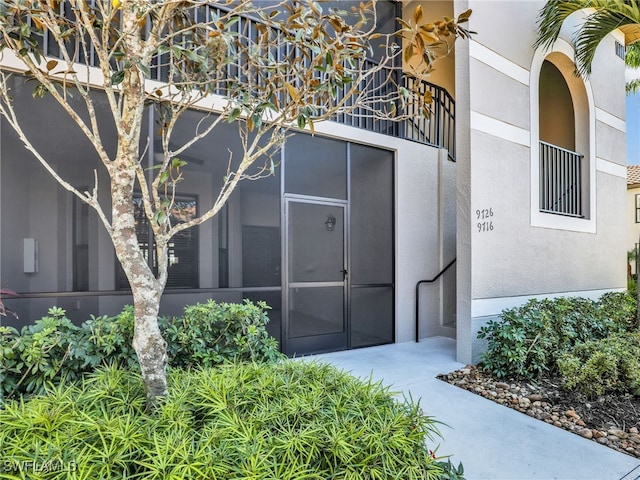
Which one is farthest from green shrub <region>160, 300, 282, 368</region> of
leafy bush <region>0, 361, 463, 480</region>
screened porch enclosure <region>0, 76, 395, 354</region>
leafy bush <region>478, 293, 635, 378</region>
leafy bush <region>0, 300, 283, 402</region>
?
leafy bush <region>478, 293, 635, 378</region>

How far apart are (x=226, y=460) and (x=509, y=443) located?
2.29 meters

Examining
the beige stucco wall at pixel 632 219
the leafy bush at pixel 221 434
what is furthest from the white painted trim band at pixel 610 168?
the beige stucco wall at pixel 632 219

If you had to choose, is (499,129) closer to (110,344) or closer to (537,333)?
(537,333)

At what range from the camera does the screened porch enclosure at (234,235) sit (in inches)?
140

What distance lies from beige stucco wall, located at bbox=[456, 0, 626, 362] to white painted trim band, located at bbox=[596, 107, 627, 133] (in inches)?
14.2

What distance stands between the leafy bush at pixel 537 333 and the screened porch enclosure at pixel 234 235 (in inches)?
66.9

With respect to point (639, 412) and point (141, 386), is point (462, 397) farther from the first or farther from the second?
Result: point (141, 386)

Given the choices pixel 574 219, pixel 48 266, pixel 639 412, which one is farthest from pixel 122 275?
pixel 574 219

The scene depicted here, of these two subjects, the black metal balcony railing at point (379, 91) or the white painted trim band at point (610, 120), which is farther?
the white painted trim band at point (610, 120)

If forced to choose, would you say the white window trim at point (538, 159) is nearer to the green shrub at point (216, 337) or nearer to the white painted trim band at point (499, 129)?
the white painted trim band at point (499, 129)

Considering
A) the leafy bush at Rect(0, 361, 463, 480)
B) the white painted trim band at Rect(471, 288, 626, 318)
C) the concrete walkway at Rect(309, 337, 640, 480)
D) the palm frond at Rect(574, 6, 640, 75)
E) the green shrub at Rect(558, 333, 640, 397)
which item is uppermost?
the palm frond at Rect(574, 6, 640, 75)

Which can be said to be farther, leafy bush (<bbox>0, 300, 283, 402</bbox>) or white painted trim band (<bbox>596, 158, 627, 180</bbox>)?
white painted trim band (<bbox>596, 158, 627, 180</bbox>)

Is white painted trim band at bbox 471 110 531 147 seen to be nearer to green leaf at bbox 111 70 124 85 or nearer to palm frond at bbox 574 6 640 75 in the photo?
palm frond at bbox 574 6 640 75

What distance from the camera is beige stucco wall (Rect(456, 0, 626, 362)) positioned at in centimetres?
474
